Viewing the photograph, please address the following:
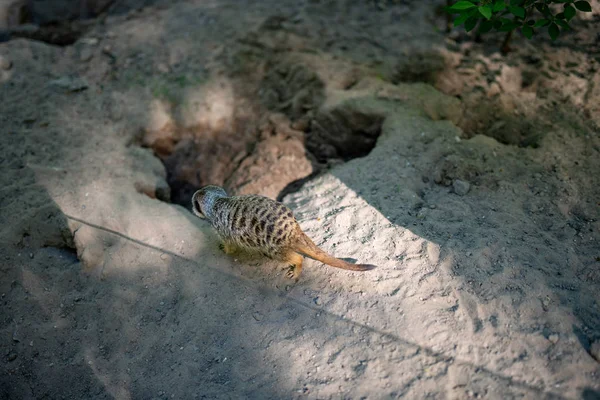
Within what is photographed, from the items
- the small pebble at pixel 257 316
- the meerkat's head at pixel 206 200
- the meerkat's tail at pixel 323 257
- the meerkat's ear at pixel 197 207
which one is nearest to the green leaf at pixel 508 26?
the meerkat's tail at pixel 323 257

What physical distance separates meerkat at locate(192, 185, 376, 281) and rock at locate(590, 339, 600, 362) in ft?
3.89

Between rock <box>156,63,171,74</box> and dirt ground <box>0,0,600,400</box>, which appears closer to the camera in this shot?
dirt ground <box>0,0,600,400</box>

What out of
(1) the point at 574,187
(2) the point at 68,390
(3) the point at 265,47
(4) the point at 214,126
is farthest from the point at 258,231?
(3) the point at 265,47

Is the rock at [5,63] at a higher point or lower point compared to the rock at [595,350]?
higher

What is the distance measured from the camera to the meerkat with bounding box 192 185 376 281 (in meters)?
2.55

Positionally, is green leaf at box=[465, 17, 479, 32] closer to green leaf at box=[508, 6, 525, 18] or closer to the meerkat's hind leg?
green leaf at box=[508, 6, 525, 18]

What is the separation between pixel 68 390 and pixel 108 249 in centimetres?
99

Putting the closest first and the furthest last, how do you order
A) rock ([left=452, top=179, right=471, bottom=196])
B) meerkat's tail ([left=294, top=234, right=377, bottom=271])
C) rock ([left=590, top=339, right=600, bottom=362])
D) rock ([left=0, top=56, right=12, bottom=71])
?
rock ([left=590, top=339, right=600, bottom=362]) → meerkat's tail ([left=294, top=234, right=377, bottom=271]) → rock ([left=452, top=179, right=471, bottom=196]) → rock ([left=0, top=56, right=12, bottom=71])

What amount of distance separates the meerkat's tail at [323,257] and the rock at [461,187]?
39.8 inches

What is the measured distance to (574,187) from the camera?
2.96 m

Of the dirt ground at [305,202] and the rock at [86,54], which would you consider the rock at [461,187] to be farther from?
the rock at [86,54]

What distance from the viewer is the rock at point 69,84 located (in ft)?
14.0

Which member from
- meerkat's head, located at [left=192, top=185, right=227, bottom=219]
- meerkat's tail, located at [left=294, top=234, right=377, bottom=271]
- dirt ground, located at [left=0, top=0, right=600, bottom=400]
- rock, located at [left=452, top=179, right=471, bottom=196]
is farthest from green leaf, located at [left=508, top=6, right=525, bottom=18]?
meerkat's head, located at [left=192, top=185, right=227, bottom=219]

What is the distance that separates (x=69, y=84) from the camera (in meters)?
4.28
